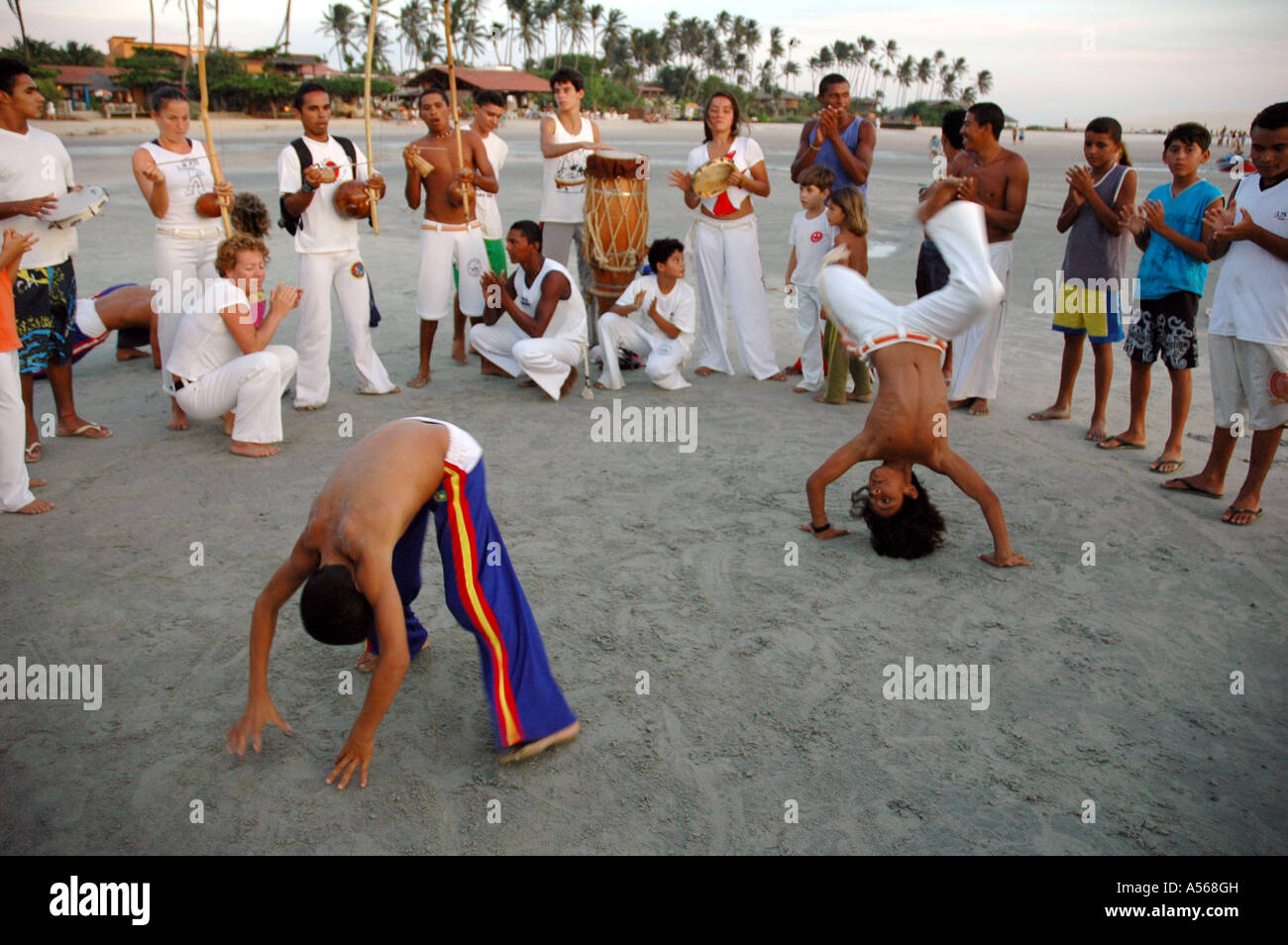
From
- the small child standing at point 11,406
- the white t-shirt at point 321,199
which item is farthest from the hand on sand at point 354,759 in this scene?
the white t-shirt at point 321,199

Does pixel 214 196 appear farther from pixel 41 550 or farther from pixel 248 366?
pixel 41 550

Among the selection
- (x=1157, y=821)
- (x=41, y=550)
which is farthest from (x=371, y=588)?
(x=41, y=550)

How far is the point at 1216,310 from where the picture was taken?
4.96m

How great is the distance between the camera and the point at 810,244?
6.98 metres

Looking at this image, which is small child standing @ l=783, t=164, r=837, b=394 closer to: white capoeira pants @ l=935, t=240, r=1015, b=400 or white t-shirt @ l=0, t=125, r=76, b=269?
white capoeira pants @ l=935, t=240, r=1015, b=400

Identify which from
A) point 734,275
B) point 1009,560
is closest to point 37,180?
point 734,275

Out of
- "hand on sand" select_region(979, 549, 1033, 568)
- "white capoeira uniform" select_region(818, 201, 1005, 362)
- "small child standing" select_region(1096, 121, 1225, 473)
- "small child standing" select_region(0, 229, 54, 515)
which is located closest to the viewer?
"white capoeira uniform" select_region(818, 201, 1005, 362)

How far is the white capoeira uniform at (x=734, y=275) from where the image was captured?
286 inches

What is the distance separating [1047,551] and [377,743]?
3.39 metres

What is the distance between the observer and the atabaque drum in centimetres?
709

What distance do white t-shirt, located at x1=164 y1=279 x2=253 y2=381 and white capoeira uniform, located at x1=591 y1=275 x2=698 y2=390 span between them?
270cm

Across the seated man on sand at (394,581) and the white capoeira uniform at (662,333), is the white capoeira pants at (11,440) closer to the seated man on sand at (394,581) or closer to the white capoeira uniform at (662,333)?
the seated man on sand at (394,581)

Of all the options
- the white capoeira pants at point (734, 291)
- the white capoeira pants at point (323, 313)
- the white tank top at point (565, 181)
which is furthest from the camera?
the white tank top at point (565, 181)

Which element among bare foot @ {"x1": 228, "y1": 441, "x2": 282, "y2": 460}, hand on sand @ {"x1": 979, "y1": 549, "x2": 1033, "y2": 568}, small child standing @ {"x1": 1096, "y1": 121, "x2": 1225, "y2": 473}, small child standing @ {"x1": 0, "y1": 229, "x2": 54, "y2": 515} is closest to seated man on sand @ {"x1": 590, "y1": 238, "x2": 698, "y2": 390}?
bare foot @ {"x1": 228, "y1": 441, "x2": 282, "y2": 460}
